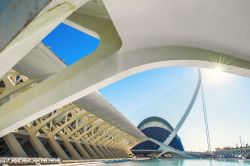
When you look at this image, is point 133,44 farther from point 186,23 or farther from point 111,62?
point 186,23

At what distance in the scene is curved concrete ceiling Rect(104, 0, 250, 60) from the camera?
4.10 meters

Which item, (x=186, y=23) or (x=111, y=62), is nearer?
(x=186, y=23)

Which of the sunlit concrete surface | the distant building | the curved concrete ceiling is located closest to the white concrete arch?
the sunlit concrete surface

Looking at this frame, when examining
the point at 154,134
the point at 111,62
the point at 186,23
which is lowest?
the point at 111,62

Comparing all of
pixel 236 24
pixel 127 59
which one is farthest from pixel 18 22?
pixel 127 59

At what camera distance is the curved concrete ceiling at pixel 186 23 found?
4102 millimetres

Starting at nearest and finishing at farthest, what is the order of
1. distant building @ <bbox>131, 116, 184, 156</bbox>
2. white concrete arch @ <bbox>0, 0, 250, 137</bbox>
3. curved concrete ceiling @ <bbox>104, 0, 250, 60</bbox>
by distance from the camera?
curved concrete ceiling @ <bbox>104, 0, 250, 60</bbox>, white concrete arch @ <bbox>0, 0, 250, 137</bbox>, distant building @ <bbox>131, 116, 184, 156</bbox>

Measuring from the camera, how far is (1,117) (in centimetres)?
841

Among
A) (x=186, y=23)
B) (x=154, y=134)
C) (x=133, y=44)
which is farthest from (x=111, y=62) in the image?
(x=154, y=134)

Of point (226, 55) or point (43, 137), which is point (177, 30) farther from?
point (43, 137)

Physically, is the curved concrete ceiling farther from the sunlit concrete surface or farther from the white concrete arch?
the white concrete arch

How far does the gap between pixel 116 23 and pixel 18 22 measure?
353cm

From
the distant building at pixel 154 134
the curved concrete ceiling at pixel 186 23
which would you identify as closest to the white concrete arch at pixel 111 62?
the curved concrete ceiling at pixel 186 23

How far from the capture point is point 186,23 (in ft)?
15.6
